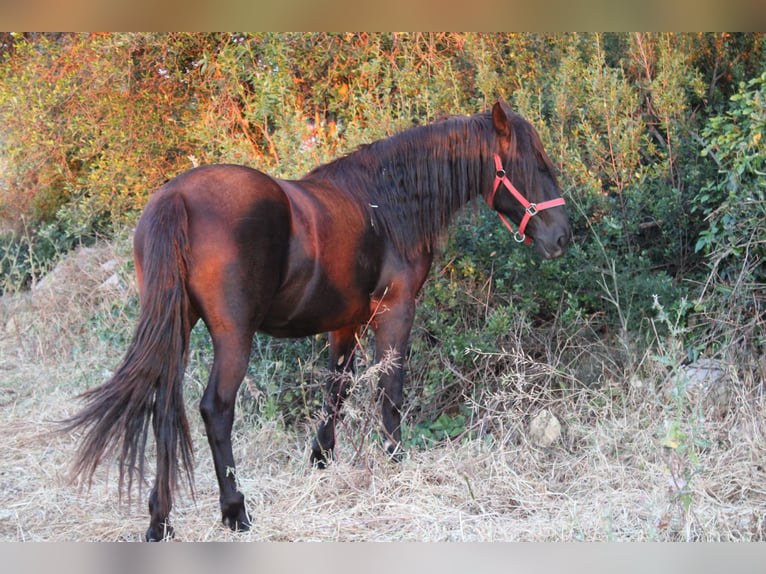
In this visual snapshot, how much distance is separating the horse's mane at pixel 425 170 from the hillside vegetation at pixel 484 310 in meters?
0.86

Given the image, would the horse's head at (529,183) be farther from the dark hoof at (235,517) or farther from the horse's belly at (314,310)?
the dark hoof at (235,517)

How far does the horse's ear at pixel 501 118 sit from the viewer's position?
155 inches

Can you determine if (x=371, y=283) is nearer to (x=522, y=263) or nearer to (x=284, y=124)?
(x=522, y=263)

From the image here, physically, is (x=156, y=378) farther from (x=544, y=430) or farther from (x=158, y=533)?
(x=544, y=430)

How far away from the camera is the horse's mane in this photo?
3.99 meters

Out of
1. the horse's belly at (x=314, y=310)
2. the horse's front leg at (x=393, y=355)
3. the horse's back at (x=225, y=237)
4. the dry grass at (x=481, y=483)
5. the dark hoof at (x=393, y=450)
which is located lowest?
the dry grass at (x=481, y=483)

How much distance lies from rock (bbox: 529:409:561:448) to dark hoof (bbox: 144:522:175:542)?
230 centimetres

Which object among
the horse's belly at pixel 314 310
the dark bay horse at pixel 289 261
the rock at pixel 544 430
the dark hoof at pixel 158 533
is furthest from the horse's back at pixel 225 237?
the rock at pixel 544 430

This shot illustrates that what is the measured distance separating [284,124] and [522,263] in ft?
7.77

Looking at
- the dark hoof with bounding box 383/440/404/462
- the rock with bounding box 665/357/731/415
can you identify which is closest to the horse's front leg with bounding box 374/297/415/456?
the dark hoof with bounding box 383/440/404/462

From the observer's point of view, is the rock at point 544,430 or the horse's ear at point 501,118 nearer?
the horse's ear at point 501,118

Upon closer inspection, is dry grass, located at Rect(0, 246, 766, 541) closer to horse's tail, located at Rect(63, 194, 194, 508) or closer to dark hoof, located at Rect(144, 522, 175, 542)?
dark hoof, located at Rect(144, 522, 175, 542)

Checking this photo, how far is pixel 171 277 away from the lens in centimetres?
302

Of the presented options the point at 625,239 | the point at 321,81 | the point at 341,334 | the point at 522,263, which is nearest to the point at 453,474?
the point at 341,334
